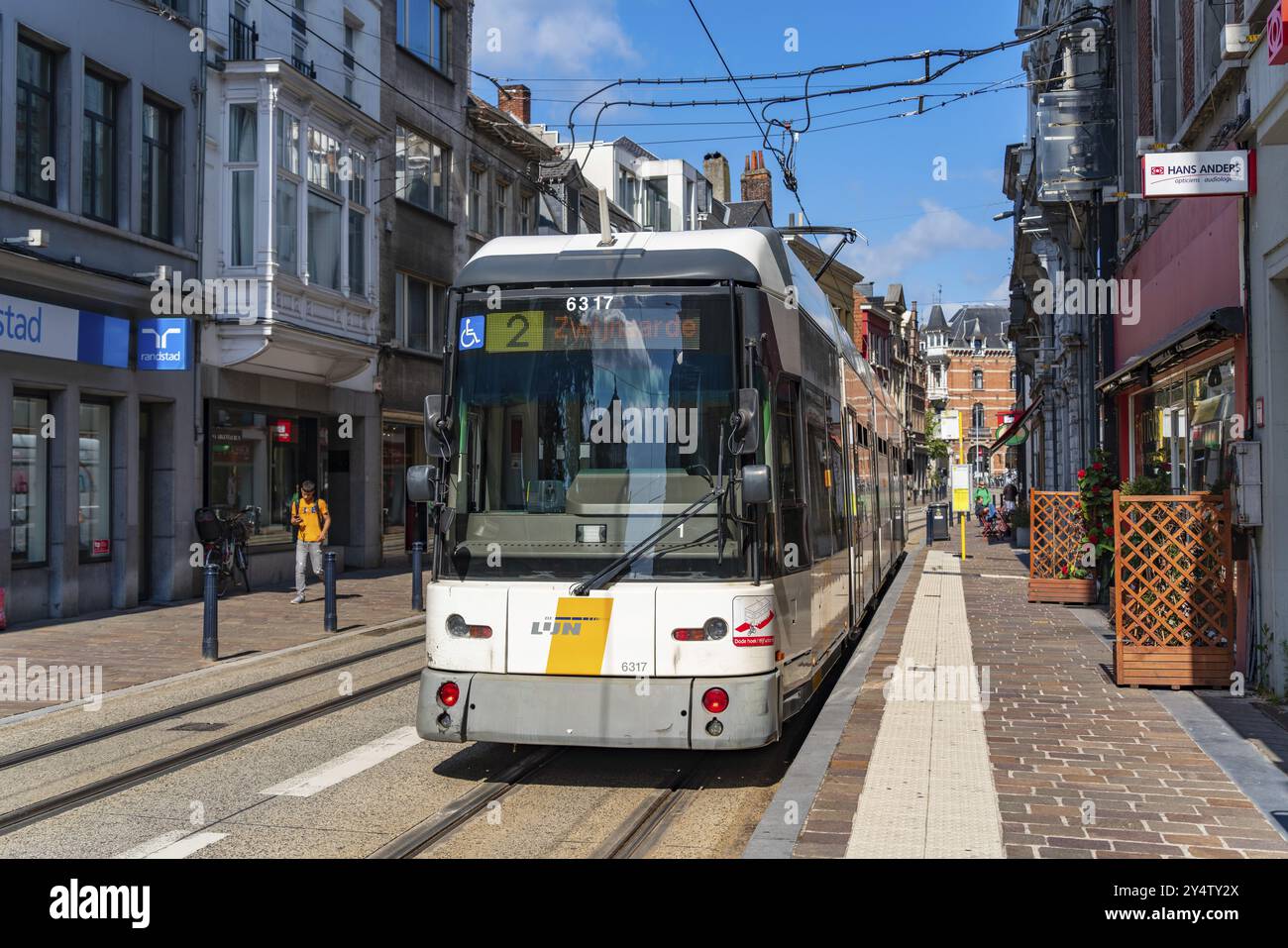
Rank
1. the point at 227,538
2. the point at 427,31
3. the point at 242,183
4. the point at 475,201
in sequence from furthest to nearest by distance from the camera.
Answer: the point at 475,201, the point at 427,31, the point at 242,183, the point at 227,538

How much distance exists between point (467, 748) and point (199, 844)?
2429mm

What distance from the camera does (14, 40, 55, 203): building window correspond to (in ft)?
46.9

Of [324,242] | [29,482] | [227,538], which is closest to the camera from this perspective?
[29,482]

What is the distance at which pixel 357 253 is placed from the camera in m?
21.8

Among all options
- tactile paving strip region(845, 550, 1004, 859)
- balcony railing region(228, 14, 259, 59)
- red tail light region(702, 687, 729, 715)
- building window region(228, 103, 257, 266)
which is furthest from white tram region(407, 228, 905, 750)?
balcony railing region(228, 14, 259, 59)

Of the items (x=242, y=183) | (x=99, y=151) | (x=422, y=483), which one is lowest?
(x=422, y=483)

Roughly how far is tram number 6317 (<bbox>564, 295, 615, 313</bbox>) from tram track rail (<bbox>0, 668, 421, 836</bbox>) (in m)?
3.73

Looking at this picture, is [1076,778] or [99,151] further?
[99,151]

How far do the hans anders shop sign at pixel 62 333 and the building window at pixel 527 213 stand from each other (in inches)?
637

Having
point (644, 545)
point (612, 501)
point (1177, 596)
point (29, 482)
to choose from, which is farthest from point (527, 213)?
point (644, 545)

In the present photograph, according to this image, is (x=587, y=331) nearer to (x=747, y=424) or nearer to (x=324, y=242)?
(x=747, y=424)

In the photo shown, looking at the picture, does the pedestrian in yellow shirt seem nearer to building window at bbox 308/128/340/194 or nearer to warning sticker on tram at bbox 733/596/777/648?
building window at bbox 308/128/340/194

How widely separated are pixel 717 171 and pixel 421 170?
27.1 meters
